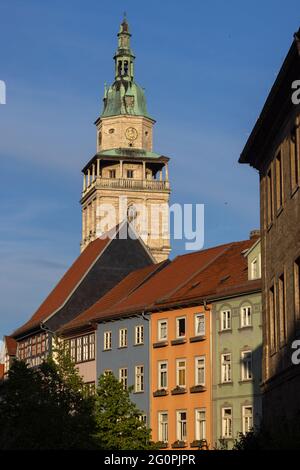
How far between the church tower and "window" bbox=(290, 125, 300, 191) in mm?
113605

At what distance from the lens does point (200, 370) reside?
70.6 meters

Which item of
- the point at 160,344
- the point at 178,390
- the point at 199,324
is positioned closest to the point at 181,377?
the point at 178,390

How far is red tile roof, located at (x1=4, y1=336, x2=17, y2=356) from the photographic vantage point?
4267 inches

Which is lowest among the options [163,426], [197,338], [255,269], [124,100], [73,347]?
[163,426]

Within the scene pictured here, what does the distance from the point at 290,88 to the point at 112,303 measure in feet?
184

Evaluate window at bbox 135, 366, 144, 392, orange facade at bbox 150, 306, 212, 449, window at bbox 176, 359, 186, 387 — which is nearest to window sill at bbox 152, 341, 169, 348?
orange facade at bbox 150, 306, 212, 449

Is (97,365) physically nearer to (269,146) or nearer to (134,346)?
(134,346)

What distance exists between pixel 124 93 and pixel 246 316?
3814 inches

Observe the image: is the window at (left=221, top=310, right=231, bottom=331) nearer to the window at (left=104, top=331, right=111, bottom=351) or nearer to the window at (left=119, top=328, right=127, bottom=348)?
the window at (left=119, top=328, right=127, bottom=348)

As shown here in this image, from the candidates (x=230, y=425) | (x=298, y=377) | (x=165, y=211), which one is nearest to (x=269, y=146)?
(x=298, y=377)

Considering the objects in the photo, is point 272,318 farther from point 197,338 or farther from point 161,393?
point 161,393

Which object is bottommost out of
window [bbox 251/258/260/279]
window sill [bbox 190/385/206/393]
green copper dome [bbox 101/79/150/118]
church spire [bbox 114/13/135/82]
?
window sill [bbox 190/385/206/393]

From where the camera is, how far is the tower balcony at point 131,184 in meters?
150

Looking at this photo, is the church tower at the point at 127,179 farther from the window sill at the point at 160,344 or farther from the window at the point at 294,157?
the window at the point at 294,157
